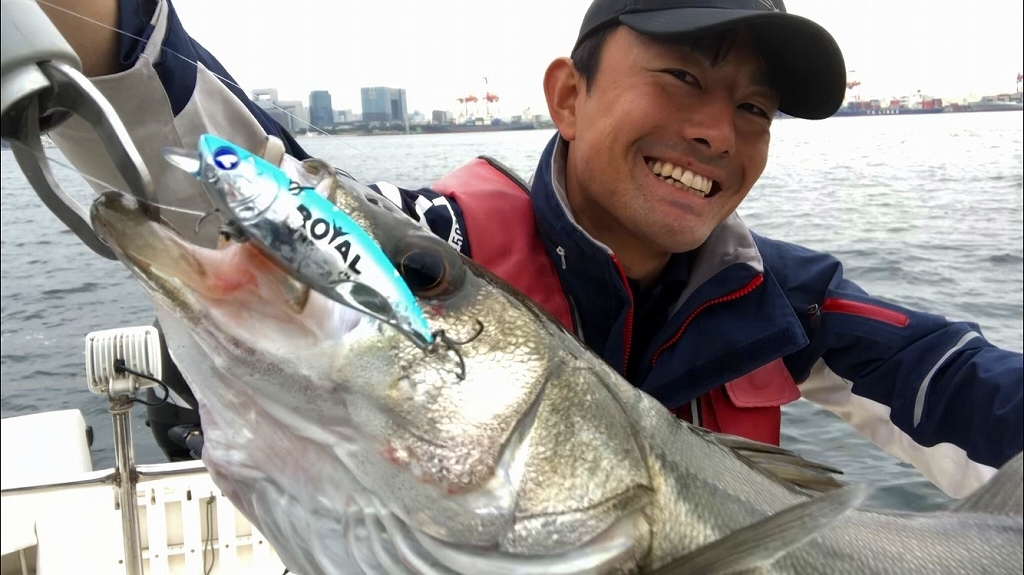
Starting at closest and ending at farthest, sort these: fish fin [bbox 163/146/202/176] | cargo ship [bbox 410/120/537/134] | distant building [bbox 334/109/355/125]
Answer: fish fin [bbox 163/146/202/176] → distant building [bbox 334/109/355/125] → cargo ship [bbox 410/120/537/134]

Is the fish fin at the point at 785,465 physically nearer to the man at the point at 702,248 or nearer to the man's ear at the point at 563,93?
the man at the point at 702,248

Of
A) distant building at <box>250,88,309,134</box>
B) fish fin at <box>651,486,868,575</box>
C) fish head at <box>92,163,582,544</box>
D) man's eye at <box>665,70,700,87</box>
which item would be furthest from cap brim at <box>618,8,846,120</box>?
fish fin at <box>651,486,868,575</box>

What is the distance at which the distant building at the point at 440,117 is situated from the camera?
2.35 m

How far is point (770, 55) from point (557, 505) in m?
1.56

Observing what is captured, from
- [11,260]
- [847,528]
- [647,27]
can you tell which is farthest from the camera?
[11,260]

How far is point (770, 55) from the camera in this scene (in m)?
2.18

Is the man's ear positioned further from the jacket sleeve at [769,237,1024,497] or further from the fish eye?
the fish eye

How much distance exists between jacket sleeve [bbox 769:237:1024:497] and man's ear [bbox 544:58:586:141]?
85cm

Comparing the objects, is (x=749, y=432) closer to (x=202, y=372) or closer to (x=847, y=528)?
(x=847, y=528)

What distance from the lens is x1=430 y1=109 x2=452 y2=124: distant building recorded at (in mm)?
2348

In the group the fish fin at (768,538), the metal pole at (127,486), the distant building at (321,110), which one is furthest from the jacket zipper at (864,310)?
the metal pole at (127,486)

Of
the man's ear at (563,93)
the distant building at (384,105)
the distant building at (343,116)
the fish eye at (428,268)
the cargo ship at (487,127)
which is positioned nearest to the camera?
the fish eye at (428,268)

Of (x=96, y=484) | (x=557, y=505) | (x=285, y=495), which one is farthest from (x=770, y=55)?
(x=96, y=484)

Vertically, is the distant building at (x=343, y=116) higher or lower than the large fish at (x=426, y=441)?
higher
